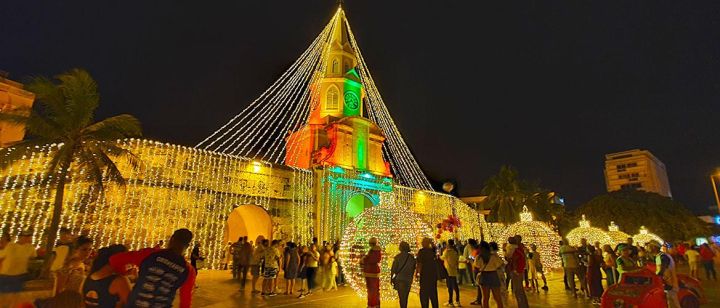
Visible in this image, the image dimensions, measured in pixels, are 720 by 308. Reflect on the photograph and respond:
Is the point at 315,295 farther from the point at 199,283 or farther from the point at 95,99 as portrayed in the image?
the point at 95,99

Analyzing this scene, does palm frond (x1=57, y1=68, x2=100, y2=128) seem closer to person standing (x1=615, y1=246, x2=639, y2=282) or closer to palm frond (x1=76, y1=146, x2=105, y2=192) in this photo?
palm frond (x1=76, y1=146, x2=105, y2=192)

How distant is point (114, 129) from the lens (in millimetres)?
14172

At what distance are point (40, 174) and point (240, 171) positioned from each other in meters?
7.77

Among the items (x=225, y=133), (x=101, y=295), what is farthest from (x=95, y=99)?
(x=101, y=295)

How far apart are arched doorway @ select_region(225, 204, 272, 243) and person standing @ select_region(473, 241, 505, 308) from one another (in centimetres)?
1345

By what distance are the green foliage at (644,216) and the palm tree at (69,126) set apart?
3905 centimetres

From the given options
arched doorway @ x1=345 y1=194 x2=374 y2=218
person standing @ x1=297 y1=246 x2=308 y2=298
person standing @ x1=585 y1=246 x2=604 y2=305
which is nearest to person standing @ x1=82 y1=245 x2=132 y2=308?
person standing @ x1=297 y1=246 x2=308 y2=298

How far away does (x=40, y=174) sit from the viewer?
615 inches

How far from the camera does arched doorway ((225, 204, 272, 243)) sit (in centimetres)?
2088

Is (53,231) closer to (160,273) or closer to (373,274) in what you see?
(373,274)

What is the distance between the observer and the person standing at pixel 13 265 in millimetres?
5910

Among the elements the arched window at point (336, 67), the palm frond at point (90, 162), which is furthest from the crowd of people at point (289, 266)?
the arched window at point (336, 67)

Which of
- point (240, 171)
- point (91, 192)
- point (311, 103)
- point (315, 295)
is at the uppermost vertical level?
point (311, 103)

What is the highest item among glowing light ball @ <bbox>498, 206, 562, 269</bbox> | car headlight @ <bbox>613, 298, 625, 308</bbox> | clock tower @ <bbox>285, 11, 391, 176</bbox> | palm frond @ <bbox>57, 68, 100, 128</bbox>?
clock tower @ <bbox>285, 11, 391, 176</bbox>
